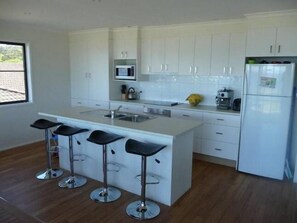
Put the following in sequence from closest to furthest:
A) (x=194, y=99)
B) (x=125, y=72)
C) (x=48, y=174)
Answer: (x=48, y=174) → (x=194, y=99) → (x=125, y=72)

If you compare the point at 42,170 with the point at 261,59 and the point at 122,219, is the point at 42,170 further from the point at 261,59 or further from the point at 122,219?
the point at 261,59

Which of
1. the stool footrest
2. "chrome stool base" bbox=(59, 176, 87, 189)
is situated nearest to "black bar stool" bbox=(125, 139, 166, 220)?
the stool footrest

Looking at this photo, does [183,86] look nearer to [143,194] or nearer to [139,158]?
[139,158]

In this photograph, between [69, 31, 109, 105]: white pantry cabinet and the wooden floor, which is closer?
the wooden floor

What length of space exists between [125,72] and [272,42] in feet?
8.82

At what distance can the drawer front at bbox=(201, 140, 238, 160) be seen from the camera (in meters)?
3.97

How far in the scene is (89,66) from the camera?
5434mm

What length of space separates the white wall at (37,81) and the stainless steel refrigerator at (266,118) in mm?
3919

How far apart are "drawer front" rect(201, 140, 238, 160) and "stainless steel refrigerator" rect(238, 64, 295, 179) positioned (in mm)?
170

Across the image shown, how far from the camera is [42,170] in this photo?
12.5ft

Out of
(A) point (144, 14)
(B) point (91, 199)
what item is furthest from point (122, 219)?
(A) point (144, 14)

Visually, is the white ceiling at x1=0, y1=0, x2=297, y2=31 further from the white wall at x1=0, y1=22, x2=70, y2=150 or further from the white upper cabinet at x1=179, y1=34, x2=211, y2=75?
the white wall at x1=0, y1=22, x2=70, y2=150

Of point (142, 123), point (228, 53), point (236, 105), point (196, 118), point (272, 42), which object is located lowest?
point (196, 118)

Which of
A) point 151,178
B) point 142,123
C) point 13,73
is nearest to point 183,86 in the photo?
point 142,123
